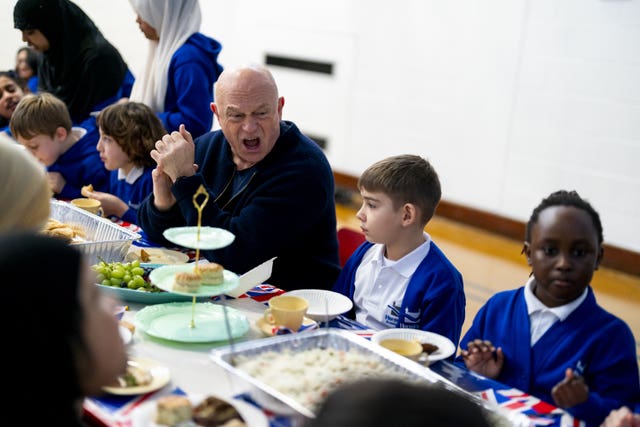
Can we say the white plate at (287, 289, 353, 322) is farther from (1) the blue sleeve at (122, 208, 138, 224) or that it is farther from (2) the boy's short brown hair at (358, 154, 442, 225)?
Result: (1) the blue sleeve at (122, 208, 138, 224)

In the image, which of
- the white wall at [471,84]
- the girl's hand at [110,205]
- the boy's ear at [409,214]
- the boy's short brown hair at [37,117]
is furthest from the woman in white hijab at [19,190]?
the white wall at [471,84]

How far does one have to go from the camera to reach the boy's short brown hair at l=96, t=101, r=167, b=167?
146 inches

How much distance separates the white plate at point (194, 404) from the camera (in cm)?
169

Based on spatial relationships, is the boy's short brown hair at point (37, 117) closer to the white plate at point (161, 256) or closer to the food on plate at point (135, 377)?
the white plate at point (161, 256)

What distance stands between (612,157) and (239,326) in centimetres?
458

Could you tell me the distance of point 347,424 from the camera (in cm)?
88

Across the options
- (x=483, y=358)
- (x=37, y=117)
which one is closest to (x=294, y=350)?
(x=483, y=358)

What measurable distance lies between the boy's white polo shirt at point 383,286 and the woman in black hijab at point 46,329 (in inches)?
60.4

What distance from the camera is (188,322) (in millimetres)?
2279

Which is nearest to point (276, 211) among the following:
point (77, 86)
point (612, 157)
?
point (77, 86)

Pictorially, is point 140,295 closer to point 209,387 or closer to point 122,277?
point 122,277

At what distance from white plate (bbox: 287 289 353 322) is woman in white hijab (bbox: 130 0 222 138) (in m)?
2.13

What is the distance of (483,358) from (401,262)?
1.96ft

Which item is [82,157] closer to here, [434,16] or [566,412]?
[566,412]
